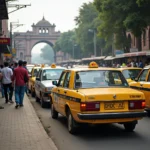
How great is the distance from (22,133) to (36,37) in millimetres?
132743

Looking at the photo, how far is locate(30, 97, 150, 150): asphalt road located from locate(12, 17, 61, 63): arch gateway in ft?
428

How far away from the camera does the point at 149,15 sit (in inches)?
1382

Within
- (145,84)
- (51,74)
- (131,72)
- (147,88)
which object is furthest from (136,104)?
(51,74)

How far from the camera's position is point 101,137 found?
8.02m

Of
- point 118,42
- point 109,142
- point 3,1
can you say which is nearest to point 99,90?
point 109,142

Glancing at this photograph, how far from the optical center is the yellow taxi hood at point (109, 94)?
298 inches

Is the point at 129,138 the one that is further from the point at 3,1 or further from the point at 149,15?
the point at 149,15

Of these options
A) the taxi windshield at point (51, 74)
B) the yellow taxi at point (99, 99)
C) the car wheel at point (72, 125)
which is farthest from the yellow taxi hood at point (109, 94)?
the taxi windshield at point (51, 74)

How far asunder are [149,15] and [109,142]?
29.3m

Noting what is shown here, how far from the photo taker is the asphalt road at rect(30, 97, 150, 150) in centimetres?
710

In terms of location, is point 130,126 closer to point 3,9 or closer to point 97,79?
point 97,79

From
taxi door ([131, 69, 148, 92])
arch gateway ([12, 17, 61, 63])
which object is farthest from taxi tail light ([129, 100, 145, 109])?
arch gateway ([12, 17, 61, 63])

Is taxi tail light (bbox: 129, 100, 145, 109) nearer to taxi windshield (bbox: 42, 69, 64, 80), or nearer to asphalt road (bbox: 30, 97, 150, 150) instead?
asphalt road (bbox: 30, 97, 150, 150)

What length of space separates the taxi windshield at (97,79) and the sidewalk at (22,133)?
146 cm
